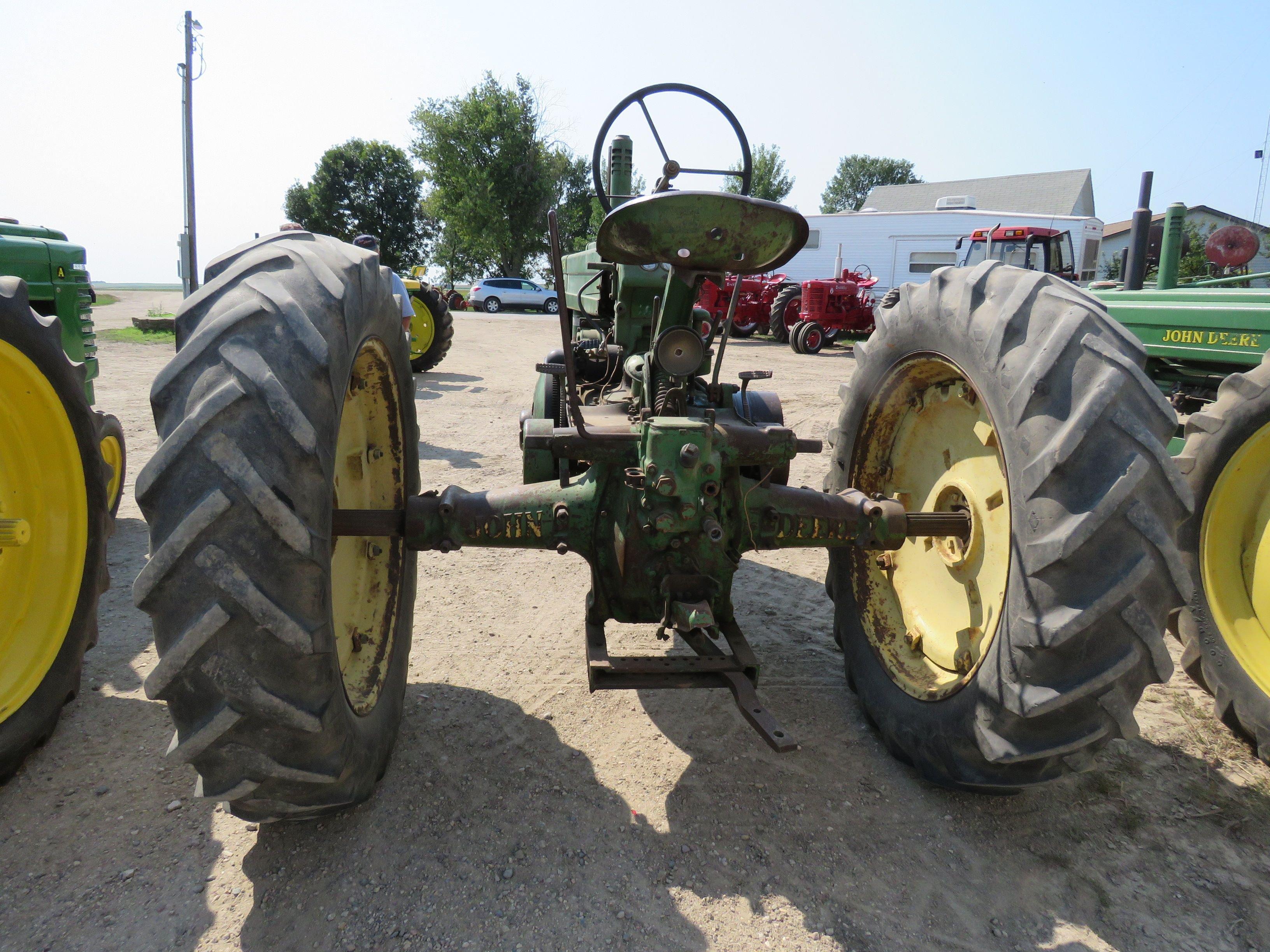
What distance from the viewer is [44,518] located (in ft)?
8.66

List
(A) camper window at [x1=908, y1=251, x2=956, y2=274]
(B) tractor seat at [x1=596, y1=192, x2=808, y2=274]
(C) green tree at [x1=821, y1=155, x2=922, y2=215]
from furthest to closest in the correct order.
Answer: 1. (C) green tree at [x1=821, y1=155, x2=922, y2=215]
2. (A) camper window at [x1=908, y1=251, x2=956, y2=274]
3. (B) tractor seat at [x1=596, y1=192, x2=808, y2=274]

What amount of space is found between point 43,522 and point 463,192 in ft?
139

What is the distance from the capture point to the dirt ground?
6.42 ft

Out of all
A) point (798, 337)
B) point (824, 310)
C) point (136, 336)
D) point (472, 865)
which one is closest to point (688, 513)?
point (472, 865)

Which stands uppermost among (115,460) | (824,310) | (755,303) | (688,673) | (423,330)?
(755,303)

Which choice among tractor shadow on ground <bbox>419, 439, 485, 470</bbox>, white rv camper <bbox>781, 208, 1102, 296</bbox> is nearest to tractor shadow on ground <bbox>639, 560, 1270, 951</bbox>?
tractor shadow on ground <bbox>419, 439, 485, 470</bbox>

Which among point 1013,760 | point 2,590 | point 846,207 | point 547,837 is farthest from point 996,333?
point 846,207

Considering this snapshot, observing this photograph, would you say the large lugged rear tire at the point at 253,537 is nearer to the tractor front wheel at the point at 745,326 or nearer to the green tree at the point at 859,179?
the tractor front wheel at the point at 745,326

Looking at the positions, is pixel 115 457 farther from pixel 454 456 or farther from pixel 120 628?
pixel 454 456

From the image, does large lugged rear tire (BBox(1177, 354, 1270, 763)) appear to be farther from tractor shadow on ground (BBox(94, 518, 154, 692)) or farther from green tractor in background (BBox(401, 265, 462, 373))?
green tractor in background (BBox(401, 265, 462, 373))

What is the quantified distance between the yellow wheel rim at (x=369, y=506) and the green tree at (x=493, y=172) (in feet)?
130

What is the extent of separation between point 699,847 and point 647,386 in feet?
5.33

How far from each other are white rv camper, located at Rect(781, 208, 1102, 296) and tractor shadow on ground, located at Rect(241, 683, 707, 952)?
21375mm

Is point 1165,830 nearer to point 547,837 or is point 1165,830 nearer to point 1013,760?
point 1013,760
